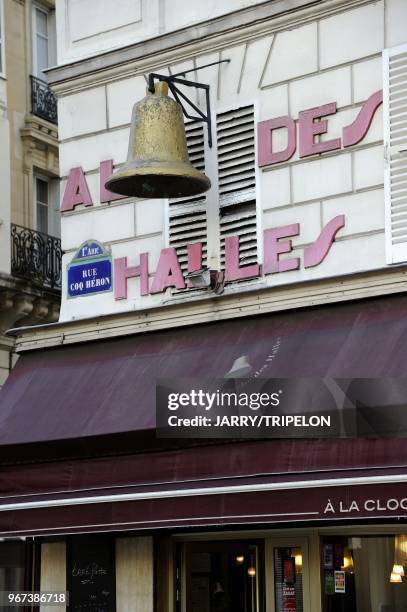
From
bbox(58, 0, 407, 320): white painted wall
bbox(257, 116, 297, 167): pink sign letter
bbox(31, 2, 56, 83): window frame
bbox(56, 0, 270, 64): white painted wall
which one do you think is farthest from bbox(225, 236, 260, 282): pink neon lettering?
bbox(31, 2, 56, 83): window frame

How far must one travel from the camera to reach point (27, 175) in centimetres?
2461

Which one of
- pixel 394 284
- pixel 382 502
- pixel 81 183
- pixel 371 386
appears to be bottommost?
A: pixel 382 502

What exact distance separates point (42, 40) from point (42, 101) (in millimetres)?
1256

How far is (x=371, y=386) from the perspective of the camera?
1082cm

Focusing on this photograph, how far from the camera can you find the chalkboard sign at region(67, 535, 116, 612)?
12946 millimetres

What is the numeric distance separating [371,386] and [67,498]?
122 inches

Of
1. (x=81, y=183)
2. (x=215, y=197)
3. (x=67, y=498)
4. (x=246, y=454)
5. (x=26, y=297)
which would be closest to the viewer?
(x=246, y=454)

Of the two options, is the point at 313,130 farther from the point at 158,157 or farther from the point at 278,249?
the point at 158,157

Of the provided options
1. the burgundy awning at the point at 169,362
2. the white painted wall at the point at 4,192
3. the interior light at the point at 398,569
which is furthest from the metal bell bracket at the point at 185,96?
the white painted wall at the point at 4,192

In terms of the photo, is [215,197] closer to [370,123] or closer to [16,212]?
[370,123]

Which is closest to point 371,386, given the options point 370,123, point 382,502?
point 382,502

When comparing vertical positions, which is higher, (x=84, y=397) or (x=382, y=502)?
(x=84, y=397)

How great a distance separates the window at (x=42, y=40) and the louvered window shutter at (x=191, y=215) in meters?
12.4

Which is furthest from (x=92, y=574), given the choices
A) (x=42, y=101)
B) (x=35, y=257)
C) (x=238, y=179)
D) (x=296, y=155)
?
(x=42, y=101)
